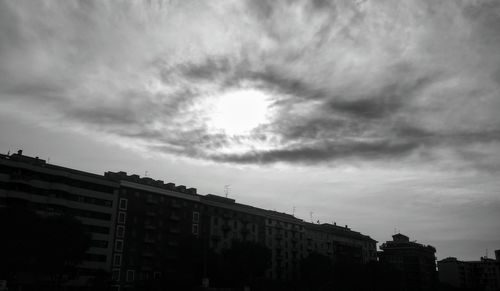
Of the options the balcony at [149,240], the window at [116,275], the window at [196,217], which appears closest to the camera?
the window at [116,275]

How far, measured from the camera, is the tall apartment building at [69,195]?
8150cm

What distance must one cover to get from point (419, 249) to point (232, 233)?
11060 centimetres

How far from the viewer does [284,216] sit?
133 metres

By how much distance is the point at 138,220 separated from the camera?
98.1m

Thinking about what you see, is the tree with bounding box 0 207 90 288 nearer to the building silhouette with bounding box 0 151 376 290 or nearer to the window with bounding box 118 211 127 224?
the building silhouette with bounding box 0 151 376 290

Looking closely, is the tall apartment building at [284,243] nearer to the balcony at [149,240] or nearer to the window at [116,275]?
the balcony at [149,240]

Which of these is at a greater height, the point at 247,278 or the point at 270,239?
the point at 270,239

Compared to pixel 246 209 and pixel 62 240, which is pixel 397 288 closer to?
pixel 246 209

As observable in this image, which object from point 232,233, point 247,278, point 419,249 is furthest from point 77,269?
point 419,249

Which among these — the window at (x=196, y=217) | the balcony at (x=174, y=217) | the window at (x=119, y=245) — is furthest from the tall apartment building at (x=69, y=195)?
the window at (x=196, y=217)

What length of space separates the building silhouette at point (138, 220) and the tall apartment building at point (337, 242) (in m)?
18.1

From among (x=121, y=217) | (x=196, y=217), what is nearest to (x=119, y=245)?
(x=121, y=217)

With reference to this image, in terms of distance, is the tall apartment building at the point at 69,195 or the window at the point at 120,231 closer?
the tall apartment building at the point at 69,195

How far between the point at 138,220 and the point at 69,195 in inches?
607
